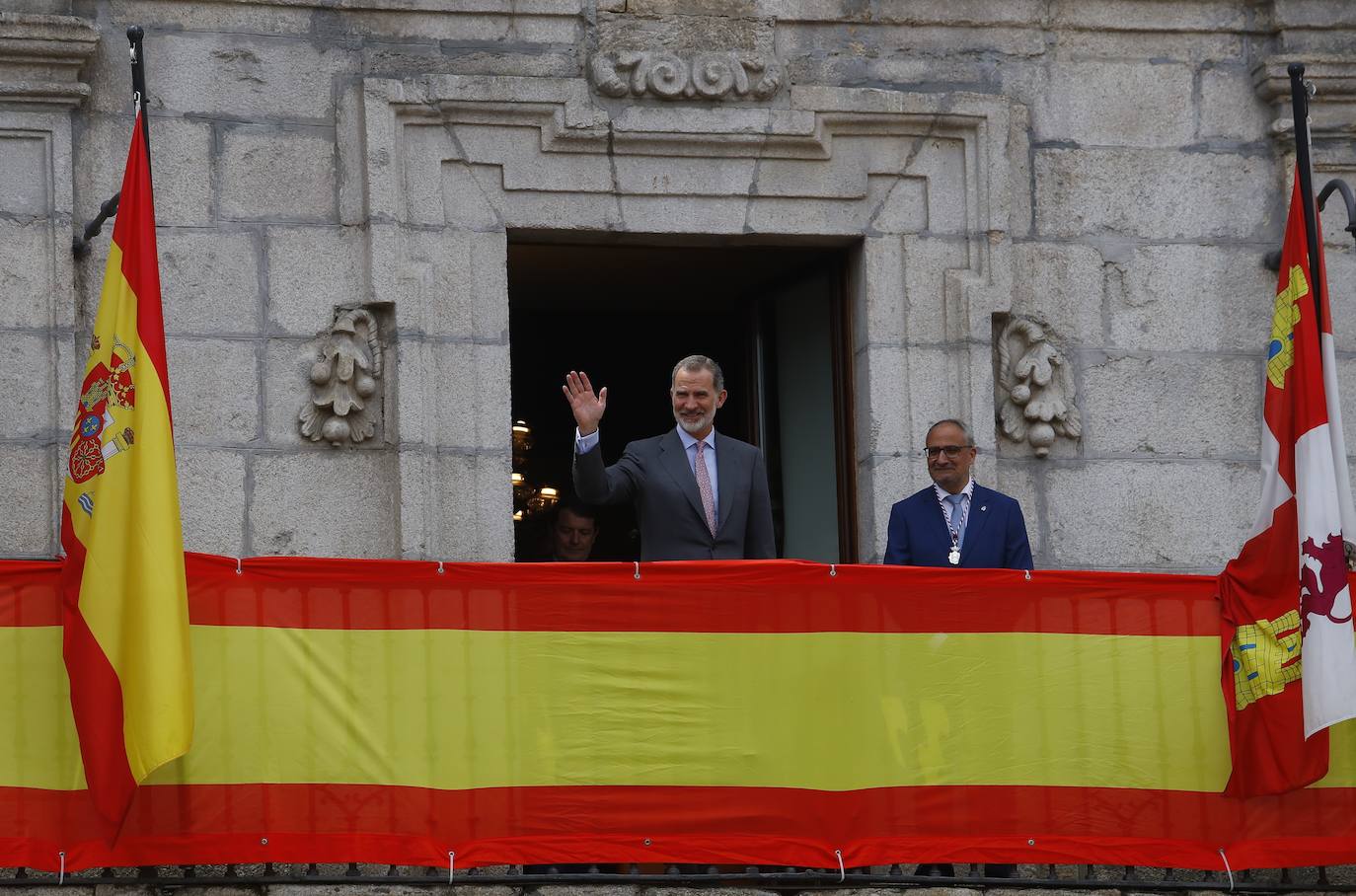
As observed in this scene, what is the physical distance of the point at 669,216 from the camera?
1008 cm

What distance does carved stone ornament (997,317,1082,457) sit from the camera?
10.1 metres

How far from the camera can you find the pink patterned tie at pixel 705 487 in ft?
29.2

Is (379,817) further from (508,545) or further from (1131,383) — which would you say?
(1131,383)

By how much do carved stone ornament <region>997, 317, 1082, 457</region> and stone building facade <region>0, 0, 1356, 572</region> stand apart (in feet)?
0.05

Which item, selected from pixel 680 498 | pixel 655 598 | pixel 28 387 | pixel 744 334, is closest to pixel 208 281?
pixel 28 387

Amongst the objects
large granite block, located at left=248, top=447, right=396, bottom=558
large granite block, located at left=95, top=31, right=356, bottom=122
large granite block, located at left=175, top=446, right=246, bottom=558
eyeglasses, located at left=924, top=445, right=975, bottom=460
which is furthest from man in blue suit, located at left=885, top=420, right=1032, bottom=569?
large granite block, located at left=95, top=31, right=356, bottom=122

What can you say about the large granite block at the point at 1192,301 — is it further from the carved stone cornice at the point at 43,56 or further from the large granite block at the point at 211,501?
the carved stone cornice at the point at 43,56

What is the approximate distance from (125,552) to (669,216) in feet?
9.91

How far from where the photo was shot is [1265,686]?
8.53 m

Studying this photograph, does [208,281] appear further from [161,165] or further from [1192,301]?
[1192,301]

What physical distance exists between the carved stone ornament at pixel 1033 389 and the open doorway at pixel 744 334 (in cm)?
66

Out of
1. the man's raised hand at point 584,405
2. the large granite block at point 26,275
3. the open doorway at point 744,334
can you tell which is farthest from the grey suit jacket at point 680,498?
the large granite block at point 26,275

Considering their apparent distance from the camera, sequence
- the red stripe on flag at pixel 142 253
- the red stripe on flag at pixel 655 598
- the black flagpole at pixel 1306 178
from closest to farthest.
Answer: the red stripe on flag at pixel 655 598
the red stripe on flag at pixel 142 253
the black flagpole at pixel 1306 178

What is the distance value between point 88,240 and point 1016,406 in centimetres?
378
